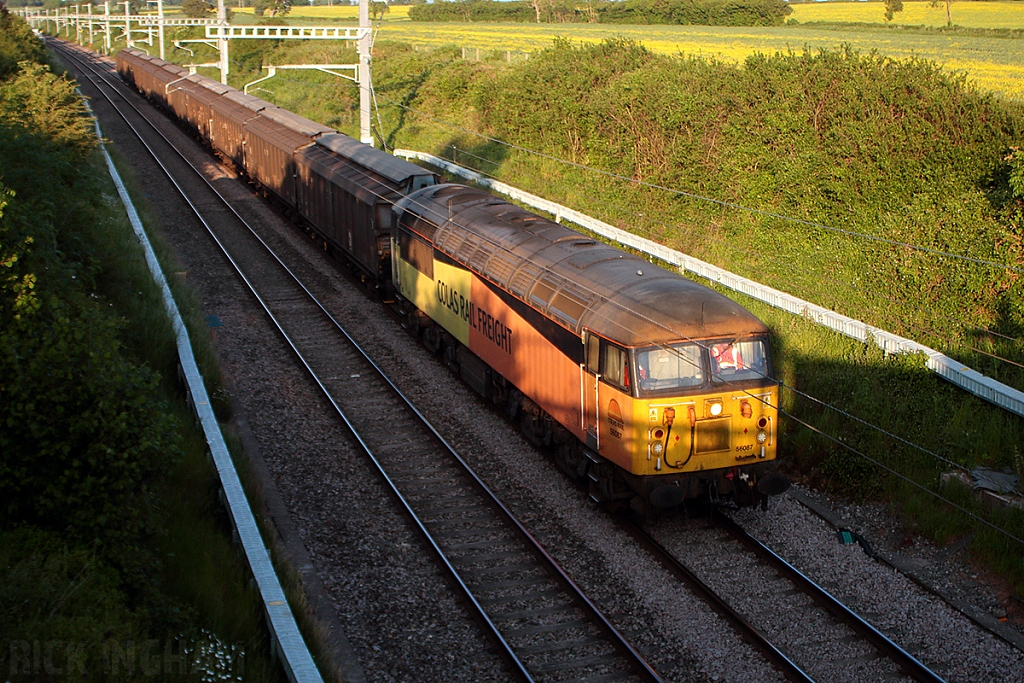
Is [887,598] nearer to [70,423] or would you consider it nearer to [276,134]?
[70,423]

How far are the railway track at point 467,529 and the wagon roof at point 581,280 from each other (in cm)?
264

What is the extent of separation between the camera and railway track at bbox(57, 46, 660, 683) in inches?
363

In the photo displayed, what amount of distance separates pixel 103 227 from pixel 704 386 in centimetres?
1291

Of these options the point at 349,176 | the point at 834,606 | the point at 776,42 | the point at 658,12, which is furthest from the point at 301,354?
the point at 658,12

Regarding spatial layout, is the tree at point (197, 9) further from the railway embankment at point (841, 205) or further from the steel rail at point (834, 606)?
the steel rail at point (834, 606)

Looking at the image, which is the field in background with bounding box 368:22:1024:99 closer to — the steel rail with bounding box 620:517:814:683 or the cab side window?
the cab side window

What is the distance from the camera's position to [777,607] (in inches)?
395

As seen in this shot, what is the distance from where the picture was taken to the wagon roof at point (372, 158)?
20.5 metres

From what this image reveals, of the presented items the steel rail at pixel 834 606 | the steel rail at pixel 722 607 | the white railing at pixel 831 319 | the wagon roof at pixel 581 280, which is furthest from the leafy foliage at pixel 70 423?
the white railing at pixel 831 319

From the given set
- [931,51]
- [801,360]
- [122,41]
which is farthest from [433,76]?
[122,41]

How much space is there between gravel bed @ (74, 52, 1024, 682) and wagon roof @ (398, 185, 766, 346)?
2.43 m

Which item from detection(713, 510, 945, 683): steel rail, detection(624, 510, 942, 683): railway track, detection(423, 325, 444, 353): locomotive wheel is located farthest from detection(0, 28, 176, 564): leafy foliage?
detection(423, 325, 444, 353): locomotive wheel

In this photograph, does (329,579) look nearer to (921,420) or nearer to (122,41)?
(921,420)

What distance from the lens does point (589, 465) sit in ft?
40.4
